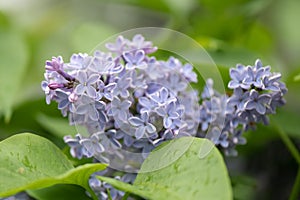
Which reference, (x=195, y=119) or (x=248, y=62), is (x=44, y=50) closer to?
(x=248, y=62)

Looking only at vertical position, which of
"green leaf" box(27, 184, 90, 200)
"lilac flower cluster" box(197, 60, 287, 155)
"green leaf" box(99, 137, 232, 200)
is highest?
"lilac flower cluster" box(197, 60, 287, 155)

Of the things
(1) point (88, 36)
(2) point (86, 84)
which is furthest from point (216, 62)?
(2) point (86, 84)

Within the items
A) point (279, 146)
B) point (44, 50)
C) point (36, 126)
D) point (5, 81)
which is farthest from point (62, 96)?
point (44, 50)

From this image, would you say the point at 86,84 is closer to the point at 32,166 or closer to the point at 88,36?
the point at 32,166

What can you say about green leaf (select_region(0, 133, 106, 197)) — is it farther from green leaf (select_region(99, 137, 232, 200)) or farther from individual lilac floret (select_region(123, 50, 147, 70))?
individual lilac floret (select_region(123, 50, 147, 70))

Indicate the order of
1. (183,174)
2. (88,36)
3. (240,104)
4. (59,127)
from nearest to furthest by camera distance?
(183,174), (240,104), (59,127), (88,36)

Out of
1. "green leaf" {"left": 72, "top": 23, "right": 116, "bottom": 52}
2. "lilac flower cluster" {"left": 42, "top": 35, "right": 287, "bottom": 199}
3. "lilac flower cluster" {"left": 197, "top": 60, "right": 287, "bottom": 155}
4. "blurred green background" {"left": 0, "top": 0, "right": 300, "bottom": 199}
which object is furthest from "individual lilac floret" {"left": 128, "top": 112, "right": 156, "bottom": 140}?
"green leaf" {"left": 72, "top": 23, "right": 116, "bottom": 52}
